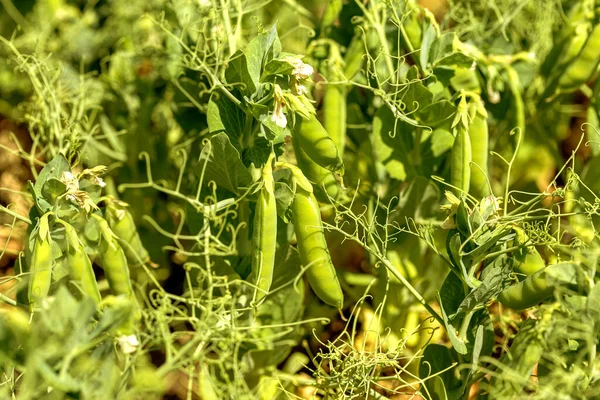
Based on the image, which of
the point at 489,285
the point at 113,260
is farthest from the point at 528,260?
the point at 113,260

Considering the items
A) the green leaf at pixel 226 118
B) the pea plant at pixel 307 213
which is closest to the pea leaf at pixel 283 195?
the pea plant at pixel 307 213

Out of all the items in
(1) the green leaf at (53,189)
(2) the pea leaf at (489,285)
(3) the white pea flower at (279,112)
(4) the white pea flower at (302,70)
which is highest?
(4) the white pea flower at (302,70)

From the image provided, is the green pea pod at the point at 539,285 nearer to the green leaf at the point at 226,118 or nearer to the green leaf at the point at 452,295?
the green leaf at the point at 452,295

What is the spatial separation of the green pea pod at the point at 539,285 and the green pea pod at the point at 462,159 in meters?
0.18

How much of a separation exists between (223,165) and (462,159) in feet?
1.02

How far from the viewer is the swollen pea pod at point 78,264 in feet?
2.87

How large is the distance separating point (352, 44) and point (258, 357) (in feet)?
1.66

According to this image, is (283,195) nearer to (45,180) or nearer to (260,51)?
(260,51)

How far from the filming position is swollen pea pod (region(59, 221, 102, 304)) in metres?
0.87

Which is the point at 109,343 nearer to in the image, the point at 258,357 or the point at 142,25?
the point at 258,357

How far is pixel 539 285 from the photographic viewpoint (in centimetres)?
80

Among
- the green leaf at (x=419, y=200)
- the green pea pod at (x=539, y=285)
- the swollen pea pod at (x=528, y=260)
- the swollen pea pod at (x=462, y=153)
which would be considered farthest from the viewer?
the green leaf at (x=419, y=200)

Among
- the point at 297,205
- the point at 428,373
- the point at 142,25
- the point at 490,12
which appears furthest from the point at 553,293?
the point at 142,25

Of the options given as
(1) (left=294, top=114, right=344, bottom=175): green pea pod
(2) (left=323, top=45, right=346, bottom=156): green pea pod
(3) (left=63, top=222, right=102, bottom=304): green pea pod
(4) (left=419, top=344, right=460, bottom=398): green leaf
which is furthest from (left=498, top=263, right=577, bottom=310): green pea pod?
(3) (left=63, top=222, right=102, bottom=304): green pea pod
